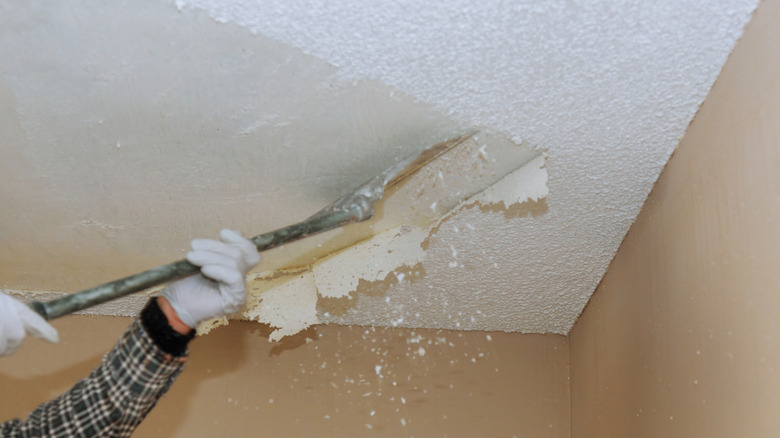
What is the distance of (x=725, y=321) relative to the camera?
4.01ft

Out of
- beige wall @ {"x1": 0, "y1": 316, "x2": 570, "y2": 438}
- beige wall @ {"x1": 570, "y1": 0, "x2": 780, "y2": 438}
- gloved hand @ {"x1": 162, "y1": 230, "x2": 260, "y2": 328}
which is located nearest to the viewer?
beige wall @ {"x1": 570, "y1": 0, "x2": 780, "y2": 438}

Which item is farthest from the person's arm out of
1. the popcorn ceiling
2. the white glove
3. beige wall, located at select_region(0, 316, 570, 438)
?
beige wall, located at select_region(0, 316, 570, 438)

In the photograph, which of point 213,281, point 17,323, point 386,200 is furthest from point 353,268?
point 17,323

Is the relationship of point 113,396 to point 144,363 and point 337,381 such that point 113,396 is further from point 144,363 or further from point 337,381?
point 337,381

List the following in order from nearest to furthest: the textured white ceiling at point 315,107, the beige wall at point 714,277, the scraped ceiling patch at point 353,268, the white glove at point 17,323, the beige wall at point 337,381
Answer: the beige wall at point 714,277
the textured white ceiling at point 315,107
the white glove at point 17,323
the scraped ceiling patch at point 353,268
the beige wall at point 337,381

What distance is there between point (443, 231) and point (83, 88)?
0.90 metres

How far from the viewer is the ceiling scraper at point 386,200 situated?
138cm

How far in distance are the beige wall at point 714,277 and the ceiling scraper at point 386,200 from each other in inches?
13.6

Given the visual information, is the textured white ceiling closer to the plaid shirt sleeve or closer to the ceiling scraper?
the ceiling scraper

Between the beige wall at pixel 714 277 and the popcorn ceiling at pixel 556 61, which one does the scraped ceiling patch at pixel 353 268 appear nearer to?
the popcorn ceiling at pixel 556 61

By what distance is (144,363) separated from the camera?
142 cm

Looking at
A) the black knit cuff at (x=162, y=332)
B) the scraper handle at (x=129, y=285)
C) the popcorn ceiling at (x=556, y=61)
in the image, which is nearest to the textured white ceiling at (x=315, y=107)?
the popcorn ceiling at (x=556, y=61)

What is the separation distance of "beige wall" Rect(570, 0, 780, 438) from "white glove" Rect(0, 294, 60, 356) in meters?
1.18

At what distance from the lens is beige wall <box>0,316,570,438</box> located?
2.16m
